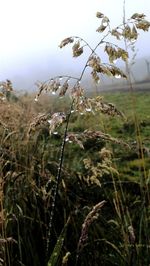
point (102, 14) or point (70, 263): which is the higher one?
point (102, 14)

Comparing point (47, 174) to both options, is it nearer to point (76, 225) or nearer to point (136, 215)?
point (76, 225)

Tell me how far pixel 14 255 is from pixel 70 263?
32 centimetres

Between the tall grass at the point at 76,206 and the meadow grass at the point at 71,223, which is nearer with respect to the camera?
the tall grass at the point at 76,206

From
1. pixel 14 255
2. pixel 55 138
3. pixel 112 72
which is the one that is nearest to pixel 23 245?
pixel 14 255

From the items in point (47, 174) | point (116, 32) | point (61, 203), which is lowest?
point (61, 203)

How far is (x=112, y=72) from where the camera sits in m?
2.01

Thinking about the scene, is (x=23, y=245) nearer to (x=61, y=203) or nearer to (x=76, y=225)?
(x=76, y=225)

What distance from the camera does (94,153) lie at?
19.9 ft

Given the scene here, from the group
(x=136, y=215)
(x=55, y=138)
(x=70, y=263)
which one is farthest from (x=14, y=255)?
(x=55, y=138)

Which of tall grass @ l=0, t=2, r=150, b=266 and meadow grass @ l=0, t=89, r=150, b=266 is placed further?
meadow grass @ l=0, t=89, r=150, b=266

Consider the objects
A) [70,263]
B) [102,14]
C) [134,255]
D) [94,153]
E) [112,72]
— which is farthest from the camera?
[94,153]

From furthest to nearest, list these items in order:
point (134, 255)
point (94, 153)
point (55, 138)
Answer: point (55, 138)
point (94, 153)
point (134, 255)

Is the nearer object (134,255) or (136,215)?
(134,255)

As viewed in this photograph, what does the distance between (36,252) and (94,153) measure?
330 cm
